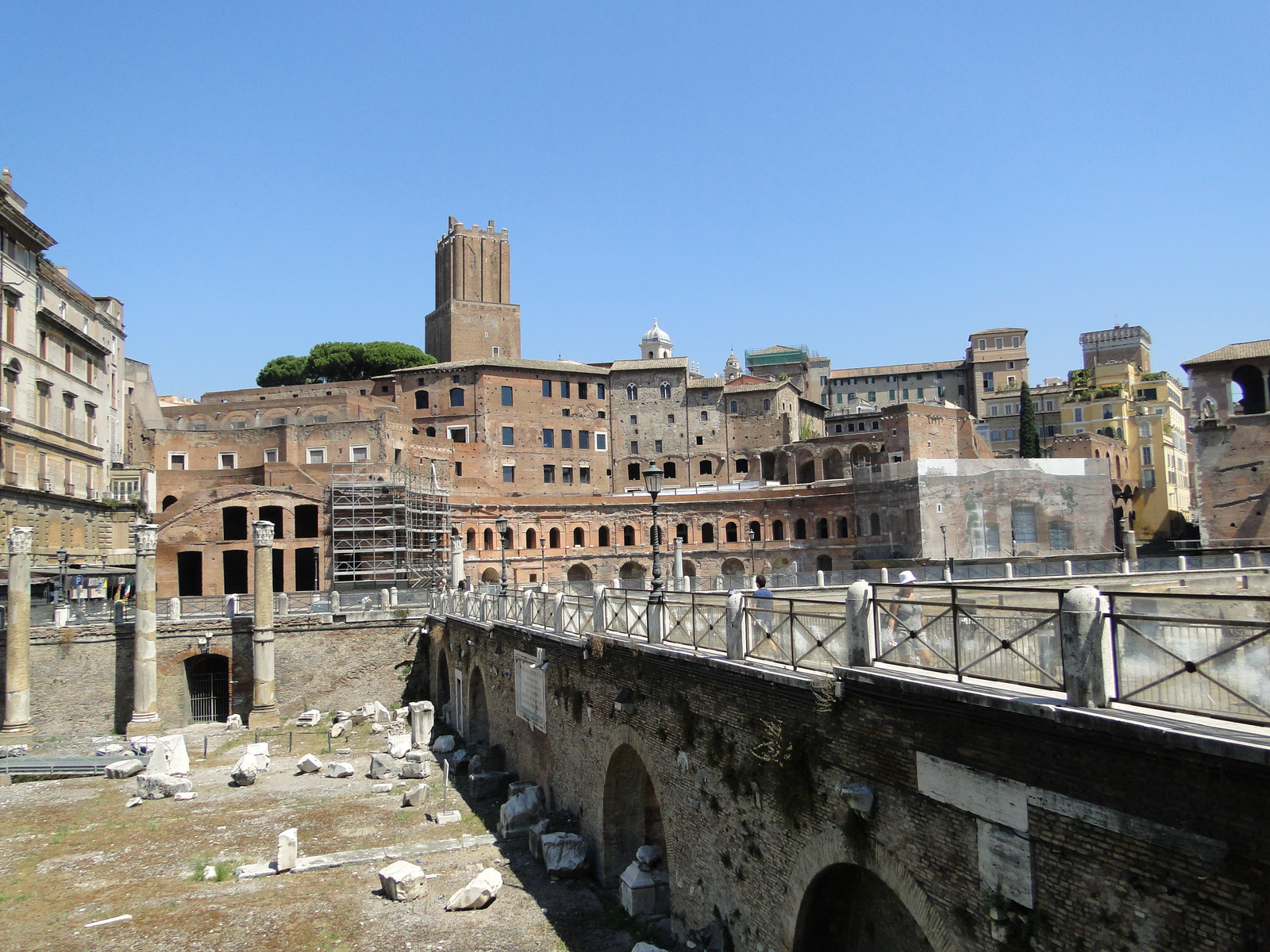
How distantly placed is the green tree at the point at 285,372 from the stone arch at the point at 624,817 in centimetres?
6477

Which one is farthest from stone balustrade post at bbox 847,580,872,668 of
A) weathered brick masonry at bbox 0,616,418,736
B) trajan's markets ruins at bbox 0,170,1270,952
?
weathered brick masonry at bbox 0,616,418,736

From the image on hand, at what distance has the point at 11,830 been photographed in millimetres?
18609

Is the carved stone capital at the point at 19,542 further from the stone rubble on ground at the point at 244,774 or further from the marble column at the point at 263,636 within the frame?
the stone rubble on ground at the point at 244,774

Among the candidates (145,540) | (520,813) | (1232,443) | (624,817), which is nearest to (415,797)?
(520,813)

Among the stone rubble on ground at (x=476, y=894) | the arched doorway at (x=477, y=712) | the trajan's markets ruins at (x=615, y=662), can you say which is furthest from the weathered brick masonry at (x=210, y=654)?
the stone rubble on ground at (x=476, y=894)

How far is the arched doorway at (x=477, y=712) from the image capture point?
75.3ft

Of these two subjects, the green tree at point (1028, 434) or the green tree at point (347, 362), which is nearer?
the green tree at point (1028, 434)

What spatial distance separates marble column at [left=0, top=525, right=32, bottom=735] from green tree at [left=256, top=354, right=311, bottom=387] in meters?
46.4

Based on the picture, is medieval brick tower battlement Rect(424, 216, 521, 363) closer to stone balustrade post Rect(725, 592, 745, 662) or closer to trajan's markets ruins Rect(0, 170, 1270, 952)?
trajan's markets ruins Rect(0, 170, 1270, 952)

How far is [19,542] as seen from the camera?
26.8 m

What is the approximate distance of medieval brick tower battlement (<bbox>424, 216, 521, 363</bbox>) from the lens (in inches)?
2702

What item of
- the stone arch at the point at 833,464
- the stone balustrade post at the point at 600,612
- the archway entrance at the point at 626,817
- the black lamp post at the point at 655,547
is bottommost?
the archway entrance at the point at 626,817

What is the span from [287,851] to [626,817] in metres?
6.21

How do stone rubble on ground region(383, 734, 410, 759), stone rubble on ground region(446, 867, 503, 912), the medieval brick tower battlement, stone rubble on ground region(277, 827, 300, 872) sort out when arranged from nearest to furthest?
stone rubble on ground region(446, 867, 503, 912)
stone rubble on ground region(277, 827, 300, 872)
stone rubble on ground region(383, 734, 410, 759)
the medieval brick tower battlement
